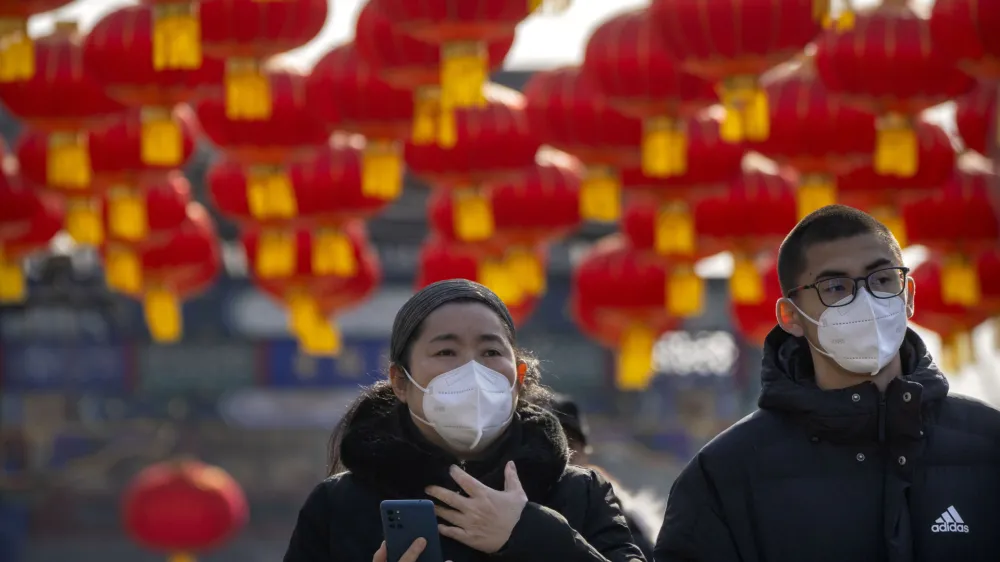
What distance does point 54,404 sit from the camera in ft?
57.7

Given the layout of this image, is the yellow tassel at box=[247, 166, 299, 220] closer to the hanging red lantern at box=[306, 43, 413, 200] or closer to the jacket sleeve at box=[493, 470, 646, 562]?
the hanging red lantern at box=[306, 43, 413, 200]

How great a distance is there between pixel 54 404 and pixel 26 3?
33.9 ft

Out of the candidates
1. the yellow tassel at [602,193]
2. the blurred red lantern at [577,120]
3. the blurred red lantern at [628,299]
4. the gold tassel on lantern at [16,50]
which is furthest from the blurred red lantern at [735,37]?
the blurred red lantern at [628,299]

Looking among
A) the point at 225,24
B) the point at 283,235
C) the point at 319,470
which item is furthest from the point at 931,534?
the point at 319,470

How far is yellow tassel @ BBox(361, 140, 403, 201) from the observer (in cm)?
918

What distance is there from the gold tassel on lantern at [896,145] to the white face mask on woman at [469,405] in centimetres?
543

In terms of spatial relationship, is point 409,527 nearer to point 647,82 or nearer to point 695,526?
point 695,526

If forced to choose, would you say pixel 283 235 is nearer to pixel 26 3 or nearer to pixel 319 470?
pixel 26 3

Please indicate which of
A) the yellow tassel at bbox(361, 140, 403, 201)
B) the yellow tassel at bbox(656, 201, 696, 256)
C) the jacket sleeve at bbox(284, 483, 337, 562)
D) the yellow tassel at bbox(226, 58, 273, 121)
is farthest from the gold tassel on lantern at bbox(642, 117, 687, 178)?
the jacket sleeve at bbox(284, 483, 337, 562)

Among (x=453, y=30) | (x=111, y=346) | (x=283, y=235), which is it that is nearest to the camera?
(x=453, y=30)

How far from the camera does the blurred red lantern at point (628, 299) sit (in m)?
11.0

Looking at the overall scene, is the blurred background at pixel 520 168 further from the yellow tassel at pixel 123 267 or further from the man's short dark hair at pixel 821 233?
the man's short dark hair at pixel 821 233

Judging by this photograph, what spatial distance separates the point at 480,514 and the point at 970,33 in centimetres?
464

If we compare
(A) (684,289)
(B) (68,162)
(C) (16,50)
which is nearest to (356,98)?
(C) (16,50)
